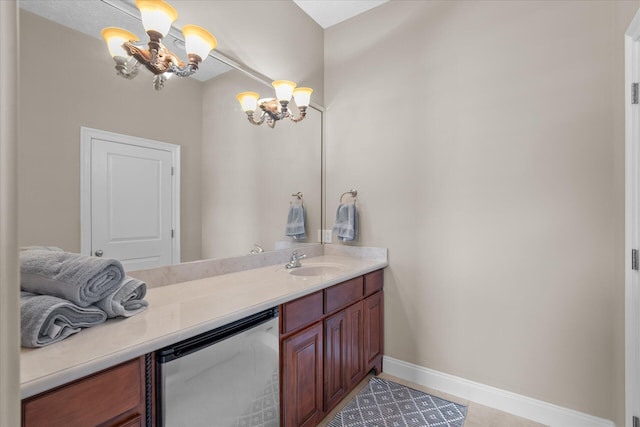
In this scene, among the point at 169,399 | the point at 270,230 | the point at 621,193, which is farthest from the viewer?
the point at 270,230

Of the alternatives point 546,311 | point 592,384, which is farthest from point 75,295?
point 592,384

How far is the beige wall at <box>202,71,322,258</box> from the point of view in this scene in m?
1.76

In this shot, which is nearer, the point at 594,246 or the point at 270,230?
the point at 594,246

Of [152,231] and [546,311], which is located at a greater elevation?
[152,231]

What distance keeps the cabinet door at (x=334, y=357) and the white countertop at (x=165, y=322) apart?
0.82 ft

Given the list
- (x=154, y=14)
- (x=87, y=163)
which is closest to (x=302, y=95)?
(x=154, y=14)

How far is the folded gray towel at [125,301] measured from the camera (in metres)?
1.01

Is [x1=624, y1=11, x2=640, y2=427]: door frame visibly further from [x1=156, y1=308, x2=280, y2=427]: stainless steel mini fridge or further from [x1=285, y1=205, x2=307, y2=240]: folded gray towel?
[x1=285, y1=205, x2=307, y2=240]: folded gray towel

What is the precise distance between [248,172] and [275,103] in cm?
55

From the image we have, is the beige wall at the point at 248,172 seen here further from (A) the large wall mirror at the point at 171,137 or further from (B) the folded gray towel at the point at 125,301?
(B) the folded gray towel at the point at 125,301

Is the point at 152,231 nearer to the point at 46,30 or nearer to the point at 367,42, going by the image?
the point at 46,30

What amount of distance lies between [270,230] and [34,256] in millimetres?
1350

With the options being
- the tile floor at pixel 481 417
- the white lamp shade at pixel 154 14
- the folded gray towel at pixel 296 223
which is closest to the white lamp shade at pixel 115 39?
the white lamp shade at pixel 154 14

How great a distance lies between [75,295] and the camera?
92cm
